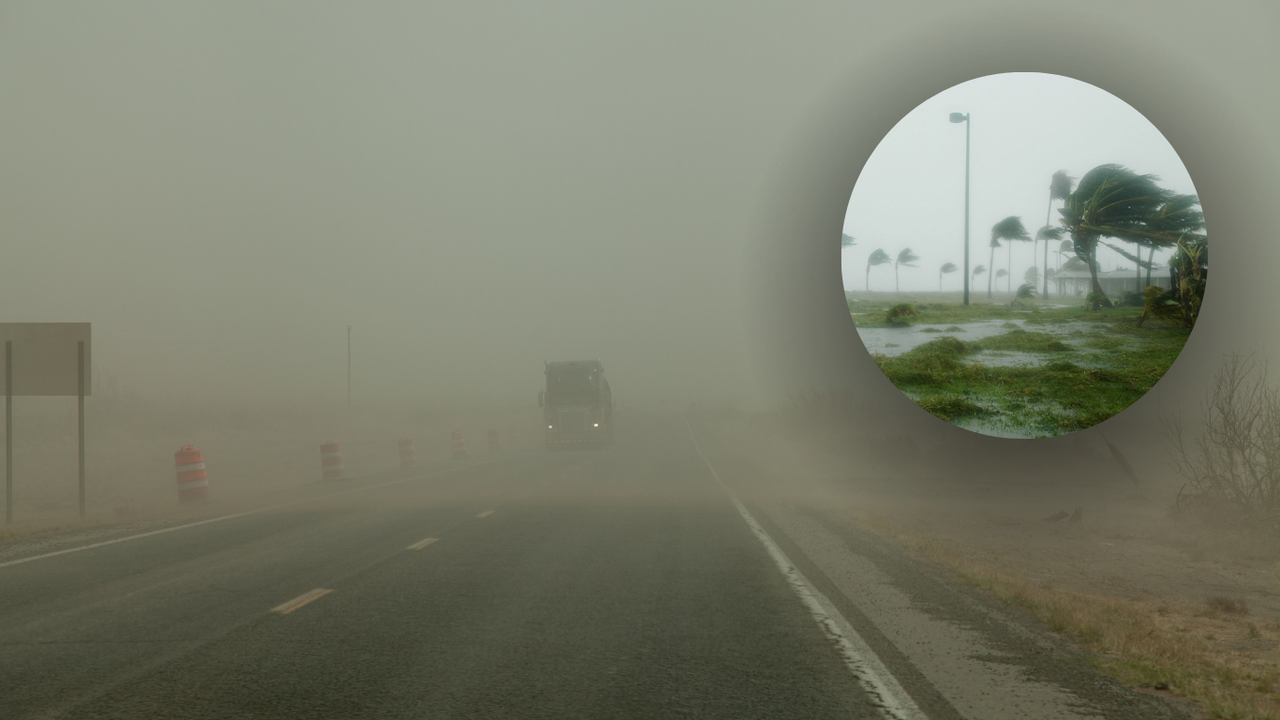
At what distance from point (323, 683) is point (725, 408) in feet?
458

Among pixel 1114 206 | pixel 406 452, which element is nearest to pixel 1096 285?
pixel 1114 206

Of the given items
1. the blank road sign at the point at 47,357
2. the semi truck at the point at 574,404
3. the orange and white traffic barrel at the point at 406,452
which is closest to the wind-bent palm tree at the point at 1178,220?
the blank road sign at the point at 47,357

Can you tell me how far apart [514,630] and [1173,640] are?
4.70m

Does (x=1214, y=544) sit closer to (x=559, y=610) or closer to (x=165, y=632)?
(x=559, y=610)

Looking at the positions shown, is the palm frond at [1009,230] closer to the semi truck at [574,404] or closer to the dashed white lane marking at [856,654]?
the dashed white lane marking at [856,654]

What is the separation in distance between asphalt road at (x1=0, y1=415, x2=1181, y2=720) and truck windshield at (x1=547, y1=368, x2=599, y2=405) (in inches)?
1086

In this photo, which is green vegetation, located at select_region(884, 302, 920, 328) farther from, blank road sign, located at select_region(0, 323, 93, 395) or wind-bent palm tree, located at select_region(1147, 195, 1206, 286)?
blank road sign, located at select_region(0, 323, 93, 395)

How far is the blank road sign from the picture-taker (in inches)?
601

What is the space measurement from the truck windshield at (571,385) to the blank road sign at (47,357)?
25.4 meters

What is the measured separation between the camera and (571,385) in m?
40.5

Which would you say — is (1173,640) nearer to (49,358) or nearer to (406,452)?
(49,358)

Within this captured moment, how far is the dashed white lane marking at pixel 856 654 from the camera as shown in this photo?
4.49m

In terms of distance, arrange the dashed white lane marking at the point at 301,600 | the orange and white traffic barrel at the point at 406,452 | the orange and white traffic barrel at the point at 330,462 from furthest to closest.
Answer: the orange and white traffic barrel at the point at 406,452
the orange and white traffic barrel at the point at 330,462
the dashed white lane marking at the point at 301,600

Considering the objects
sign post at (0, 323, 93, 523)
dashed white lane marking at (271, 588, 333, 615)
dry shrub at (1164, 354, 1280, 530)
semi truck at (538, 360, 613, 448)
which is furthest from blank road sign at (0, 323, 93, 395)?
semi truck at (538, 360, 613, 448)
